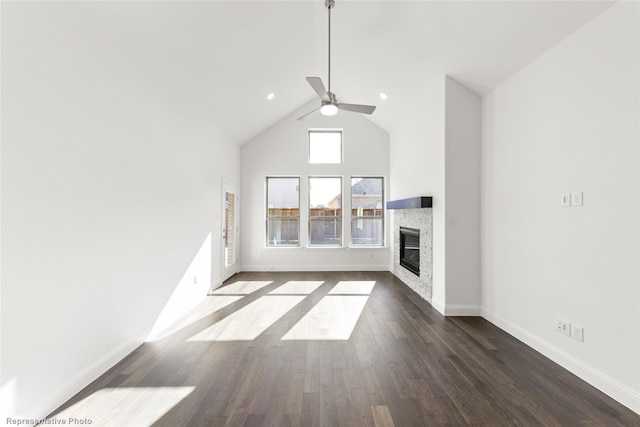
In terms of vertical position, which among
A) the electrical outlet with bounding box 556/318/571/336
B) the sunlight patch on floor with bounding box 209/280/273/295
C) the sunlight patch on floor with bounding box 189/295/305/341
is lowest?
the sunlight patch on floor with bounding box 189/295/305/341

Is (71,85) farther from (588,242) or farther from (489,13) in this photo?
(588,242)

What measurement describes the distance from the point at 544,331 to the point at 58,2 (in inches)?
182

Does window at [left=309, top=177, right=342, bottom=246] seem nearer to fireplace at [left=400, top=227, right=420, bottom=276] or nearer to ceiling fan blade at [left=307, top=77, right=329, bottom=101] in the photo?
fireplace at [left=400, top=227, right=420, bottom=276]

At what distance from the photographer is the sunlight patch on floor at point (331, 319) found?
3107 mm

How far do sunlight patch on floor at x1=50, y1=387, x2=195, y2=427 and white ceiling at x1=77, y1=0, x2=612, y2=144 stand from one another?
274 cm

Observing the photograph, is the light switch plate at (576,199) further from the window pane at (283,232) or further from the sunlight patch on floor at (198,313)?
the window pane at (283,232)

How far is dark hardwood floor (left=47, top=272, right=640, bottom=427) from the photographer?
1.85 metres

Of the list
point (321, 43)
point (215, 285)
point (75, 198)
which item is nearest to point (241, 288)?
point (215, 285)

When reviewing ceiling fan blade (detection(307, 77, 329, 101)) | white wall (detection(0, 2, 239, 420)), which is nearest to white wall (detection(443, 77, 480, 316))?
ceiling fan blade (detection(307, 77, 329, 101))

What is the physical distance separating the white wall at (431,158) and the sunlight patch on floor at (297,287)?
2.00 m

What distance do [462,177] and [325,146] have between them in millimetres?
3568

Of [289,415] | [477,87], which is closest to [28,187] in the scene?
[289,415]

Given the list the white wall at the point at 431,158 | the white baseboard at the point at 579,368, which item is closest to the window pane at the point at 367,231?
the white wall at the point at 431,158

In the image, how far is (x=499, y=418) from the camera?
1.83 meters
